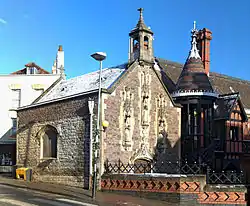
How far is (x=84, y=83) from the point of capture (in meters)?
27.1

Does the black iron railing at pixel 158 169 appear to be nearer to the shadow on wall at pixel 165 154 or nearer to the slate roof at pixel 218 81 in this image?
the shadow on wall at pixel 165 154

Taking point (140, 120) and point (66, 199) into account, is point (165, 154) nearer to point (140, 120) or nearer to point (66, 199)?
point (140, 120)

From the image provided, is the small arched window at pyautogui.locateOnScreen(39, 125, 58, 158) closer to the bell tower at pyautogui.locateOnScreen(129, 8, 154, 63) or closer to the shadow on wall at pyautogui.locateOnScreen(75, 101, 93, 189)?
the shadow on wall at pyautogui.locateOnScreen(75, 101, 93, 189)

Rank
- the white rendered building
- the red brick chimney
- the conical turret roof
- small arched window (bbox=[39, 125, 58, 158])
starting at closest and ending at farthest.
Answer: small arched window (bbox=[39, 125, 58, 158]), the conical turret roof, the red brick chimney, the white rendered building

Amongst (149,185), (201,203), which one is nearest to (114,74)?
(149,185)

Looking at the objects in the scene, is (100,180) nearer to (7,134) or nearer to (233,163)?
(233,163)

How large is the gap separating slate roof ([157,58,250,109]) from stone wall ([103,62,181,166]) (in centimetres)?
587

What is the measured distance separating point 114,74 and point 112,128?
13.7 ft

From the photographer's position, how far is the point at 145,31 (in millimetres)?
25375

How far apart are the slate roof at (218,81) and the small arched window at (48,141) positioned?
10452 mm

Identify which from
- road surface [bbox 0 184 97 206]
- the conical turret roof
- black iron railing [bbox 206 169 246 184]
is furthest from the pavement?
the conical turret roof

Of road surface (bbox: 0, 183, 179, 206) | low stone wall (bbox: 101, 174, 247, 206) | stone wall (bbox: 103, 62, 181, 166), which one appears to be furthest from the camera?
stone wall (bbox: 103, 62, 181, 166)

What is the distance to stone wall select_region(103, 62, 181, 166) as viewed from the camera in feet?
75.1

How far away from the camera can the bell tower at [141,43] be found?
25.0 m
